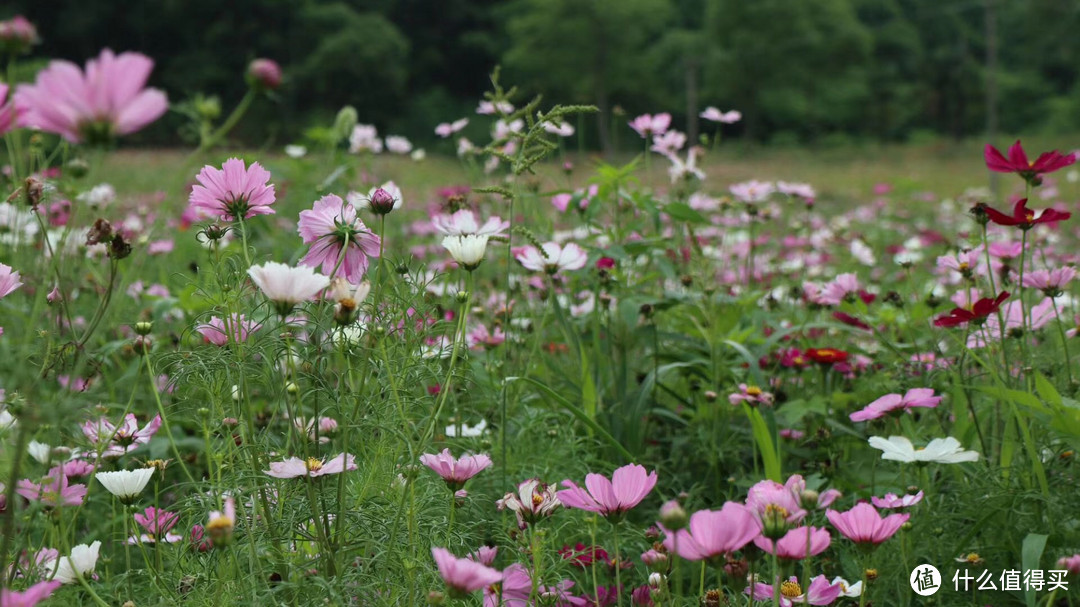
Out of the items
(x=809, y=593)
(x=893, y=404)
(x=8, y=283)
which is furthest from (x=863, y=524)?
(x=8, y=283)

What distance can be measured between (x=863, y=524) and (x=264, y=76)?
64 centimetres

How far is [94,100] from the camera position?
1.51 ft

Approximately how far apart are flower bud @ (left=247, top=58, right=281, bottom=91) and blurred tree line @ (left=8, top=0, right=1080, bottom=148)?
853 inches

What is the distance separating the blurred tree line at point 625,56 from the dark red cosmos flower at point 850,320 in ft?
69.4

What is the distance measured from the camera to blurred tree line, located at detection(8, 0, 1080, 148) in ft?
78.6

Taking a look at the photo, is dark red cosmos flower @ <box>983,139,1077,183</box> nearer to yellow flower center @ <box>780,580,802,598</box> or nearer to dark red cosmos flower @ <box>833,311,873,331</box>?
dark red cosmos flower @ <box>833,311,873,331</box>

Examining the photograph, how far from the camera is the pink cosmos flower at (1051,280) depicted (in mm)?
1153

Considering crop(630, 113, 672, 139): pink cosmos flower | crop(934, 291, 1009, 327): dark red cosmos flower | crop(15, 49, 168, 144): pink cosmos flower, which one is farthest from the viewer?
crop(630, 113, 672, 139): pink cosmos flower

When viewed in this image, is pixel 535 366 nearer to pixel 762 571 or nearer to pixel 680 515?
pixel 762 571

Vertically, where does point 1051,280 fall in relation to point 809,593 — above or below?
above

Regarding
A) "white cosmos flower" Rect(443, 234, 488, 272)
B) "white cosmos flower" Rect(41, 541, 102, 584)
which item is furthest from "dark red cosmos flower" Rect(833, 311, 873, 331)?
"white cosmos flower" Rect(41, 541, 102, 584)

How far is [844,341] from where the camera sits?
6.10 feet

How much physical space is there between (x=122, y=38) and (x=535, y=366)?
2712 cm

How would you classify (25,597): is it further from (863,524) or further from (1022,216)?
(1022,216)
